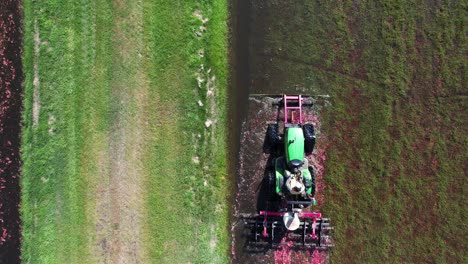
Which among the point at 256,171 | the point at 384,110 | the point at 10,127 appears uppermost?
the point at 384,110

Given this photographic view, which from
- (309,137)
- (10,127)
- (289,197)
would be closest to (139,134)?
(10,127)

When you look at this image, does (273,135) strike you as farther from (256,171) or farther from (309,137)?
(256,171)

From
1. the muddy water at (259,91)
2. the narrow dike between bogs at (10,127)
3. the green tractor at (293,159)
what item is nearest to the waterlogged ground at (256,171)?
the muddy water at (259,91)

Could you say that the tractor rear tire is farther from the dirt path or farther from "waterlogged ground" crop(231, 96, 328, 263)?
the dirt path

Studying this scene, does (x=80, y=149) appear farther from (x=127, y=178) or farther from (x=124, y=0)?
(x=124, y=0)

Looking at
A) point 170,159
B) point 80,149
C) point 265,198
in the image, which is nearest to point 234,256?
point 265,198

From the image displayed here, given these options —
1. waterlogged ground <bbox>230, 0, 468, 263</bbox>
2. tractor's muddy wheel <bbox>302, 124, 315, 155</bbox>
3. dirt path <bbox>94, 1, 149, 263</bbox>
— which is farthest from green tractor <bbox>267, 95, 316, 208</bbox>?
dirt path <bbox>94, 1, 149, 263</bbox>
